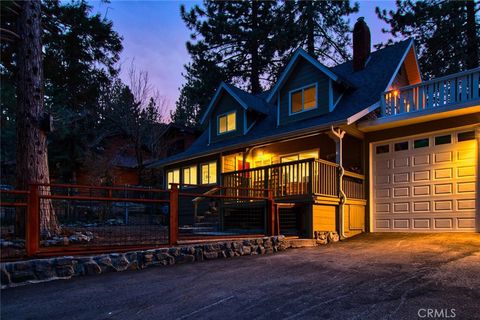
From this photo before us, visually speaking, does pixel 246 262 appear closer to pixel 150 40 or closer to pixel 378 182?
pixel 378 182

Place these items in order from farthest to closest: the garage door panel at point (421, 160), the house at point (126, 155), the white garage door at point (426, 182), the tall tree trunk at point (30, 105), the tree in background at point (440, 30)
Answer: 1. the house at point (126, 155)
2. the tree in background at point (440, 30)
3. the garage door panel at point (421, 160)
4. the white garage door at point (426, 182)
5. the tall tree trunk at point (30, 105)

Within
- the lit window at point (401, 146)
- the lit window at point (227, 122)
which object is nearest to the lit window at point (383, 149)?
the lit window at point (401, 146)

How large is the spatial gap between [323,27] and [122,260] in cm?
2224

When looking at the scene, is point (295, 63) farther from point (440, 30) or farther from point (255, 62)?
point (255, 62)

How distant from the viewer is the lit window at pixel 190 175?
16.8m

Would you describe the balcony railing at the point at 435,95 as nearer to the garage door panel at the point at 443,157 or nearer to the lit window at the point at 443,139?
the lit window at the point at 443,139

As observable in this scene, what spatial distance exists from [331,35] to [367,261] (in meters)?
20.9

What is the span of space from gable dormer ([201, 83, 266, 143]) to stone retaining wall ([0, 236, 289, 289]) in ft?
23.7

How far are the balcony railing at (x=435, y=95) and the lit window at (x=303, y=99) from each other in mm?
2596

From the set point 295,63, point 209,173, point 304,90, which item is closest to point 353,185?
point 304,90

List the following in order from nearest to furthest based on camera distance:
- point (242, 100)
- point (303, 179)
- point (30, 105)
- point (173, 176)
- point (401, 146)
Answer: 1. point (30, 105)
2. point (303, 179)
3. point (401, 146)
4. point (242, 100)
5. point (173, 176)

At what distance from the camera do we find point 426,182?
32.2ft

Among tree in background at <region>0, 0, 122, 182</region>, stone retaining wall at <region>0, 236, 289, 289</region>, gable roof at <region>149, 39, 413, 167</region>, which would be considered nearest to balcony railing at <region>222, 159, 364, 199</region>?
gable roof at <region>149, 39, 413, 167</region>

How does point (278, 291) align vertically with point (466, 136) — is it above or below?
below
